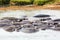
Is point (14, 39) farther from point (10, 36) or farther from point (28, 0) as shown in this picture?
point (28, 0)

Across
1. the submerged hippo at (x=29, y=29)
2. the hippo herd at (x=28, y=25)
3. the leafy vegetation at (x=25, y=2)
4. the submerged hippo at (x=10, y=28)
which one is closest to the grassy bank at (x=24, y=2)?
the leafy vegetation at (x=25, y=2)

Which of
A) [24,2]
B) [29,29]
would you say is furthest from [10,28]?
[24,2]

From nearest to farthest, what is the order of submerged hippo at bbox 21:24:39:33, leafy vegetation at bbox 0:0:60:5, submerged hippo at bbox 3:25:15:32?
submerged hippo at bbox 21:24:39:33, submerged hippo at bbox 3:25:15:32, leafy vegetation at bbox 0:0:60:5

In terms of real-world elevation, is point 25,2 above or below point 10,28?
above

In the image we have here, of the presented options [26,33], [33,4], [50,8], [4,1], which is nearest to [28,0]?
[33,4]

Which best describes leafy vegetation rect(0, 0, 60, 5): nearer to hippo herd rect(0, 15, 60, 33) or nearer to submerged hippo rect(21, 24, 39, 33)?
hippo herd rect(0, 15, 60, 33)

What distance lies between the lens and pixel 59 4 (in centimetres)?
1592

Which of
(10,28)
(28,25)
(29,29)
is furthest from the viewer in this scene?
(28,25)

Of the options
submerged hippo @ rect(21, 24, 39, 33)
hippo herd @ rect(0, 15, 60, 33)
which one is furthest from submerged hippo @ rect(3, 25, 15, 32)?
submerged hippo @ rect(21, 24, 39, 33)

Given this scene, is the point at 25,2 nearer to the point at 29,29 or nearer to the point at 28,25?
the point at 28,25

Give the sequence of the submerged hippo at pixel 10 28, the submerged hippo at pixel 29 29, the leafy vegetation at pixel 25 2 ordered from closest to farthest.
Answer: the submerged hippo at pixel 29 29, the submerged hippo at pixel 10 28, the leafy vegetation at pixel 25 2

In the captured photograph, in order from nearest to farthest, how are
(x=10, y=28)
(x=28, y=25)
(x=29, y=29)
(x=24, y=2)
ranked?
(x=29, y=29) < (x=10, y=28) < (x=28, y=25) < (x=24, y=2)

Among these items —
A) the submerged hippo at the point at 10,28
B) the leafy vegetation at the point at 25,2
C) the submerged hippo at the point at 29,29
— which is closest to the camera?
the submerged hippo at the point at 29,29

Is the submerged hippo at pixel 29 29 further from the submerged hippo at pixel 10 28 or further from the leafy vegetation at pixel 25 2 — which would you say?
the leafy vegetation at pixel 25 2
